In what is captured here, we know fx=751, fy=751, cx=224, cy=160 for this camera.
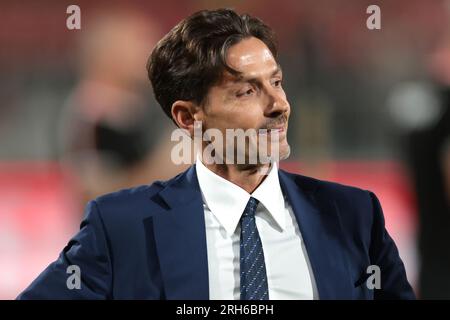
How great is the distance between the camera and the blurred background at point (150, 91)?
211 centimetres

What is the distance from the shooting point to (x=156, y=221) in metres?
1.07

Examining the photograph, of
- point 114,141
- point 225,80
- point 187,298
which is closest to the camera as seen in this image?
point 187,298

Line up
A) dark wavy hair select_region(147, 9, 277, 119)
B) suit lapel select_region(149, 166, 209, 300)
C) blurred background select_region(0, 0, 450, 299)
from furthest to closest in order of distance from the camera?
blurred background select_region(0, 0, 450, 299), dark wavy hair select_region(147, 9, 277, 119), suit lapel select_region(149, 166, 209, 300)

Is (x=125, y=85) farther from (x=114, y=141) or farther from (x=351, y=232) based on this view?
(x=351, y=232)

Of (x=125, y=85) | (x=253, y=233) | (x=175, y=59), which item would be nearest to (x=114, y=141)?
(x=125, y=85)

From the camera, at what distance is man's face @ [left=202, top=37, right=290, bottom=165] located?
1106mm

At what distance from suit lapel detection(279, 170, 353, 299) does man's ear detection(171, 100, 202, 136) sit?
0.17 metres

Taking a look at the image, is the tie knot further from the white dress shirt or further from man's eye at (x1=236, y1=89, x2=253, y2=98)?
man's eye at (x1=236, y1=89, x2=253, y2=98)

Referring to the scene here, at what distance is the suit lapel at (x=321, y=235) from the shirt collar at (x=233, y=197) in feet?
0.07

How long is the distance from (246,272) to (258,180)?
0.16 m

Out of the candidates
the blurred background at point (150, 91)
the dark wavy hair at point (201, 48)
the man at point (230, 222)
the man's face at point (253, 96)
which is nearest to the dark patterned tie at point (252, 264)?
the man at point (230, 222)

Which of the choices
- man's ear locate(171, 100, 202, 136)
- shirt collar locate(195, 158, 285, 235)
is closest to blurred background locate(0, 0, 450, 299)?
man's ear locate(171, 100, 202, 136)

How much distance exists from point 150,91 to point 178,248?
1184mm

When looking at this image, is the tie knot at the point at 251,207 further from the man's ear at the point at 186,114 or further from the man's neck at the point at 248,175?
the man's ear at the point at 186,114
